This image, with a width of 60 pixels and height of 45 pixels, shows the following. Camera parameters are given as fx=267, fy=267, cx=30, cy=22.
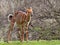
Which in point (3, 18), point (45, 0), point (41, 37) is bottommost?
point (41, 37)

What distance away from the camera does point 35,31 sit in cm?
2195

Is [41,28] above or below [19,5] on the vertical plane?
below

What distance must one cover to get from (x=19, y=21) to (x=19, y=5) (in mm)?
9735

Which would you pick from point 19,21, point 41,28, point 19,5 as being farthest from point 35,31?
point 19,21

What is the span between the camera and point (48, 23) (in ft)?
74.8

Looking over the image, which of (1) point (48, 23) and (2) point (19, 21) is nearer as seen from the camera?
(2) point (19, 21)

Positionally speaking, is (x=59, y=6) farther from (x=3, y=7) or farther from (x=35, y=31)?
(x=3, y=7)

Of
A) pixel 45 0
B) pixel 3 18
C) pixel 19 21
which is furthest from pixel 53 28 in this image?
pixel 19 21

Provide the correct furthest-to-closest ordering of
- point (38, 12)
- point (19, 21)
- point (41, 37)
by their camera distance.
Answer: point (38, 12) → point (41, 37) → point (19, 21)

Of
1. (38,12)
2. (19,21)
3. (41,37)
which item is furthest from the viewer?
(38,12)

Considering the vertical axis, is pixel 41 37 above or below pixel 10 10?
below

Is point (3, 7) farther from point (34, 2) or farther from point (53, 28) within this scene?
point (53, 28)

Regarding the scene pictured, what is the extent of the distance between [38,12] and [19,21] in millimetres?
9678

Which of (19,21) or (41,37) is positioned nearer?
(19,21)
